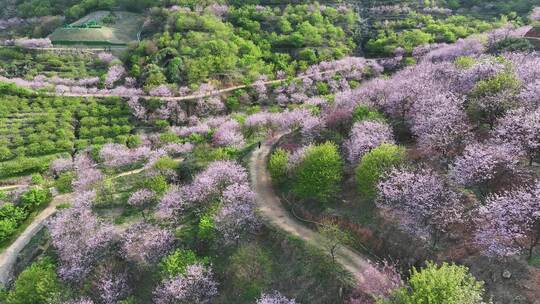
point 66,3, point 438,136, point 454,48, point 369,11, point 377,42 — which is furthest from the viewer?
point 66,3

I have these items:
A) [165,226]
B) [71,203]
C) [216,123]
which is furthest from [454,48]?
[71,203]

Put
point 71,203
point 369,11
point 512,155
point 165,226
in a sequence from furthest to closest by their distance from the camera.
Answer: point 369,11, point 71,203, point 165,226, point 512,155

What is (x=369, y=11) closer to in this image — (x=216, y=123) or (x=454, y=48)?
(x=454, y=48)

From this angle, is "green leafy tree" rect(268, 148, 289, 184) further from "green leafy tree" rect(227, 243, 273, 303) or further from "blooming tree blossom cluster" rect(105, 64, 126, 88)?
"blooming tree blossom cluster" rect(105, 64, 126, 88)

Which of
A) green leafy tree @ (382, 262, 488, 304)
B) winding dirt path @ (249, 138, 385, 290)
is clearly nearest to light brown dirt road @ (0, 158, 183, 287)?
winding dirt path @ (249, 138, 385, 290)

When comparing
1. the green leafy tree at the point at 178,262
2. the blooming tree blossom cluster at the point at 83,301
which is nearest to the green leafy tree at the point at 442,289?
the green leafy tree at the point at 178,262

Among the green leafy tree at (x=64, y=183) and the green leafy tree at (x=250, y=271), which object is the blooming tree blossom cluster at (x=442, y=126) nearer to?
the green leafy tree at (x=250, y=271)

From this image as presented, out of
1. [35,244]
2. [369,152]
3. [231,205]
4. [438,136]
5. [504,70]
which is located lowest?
[35,244]
